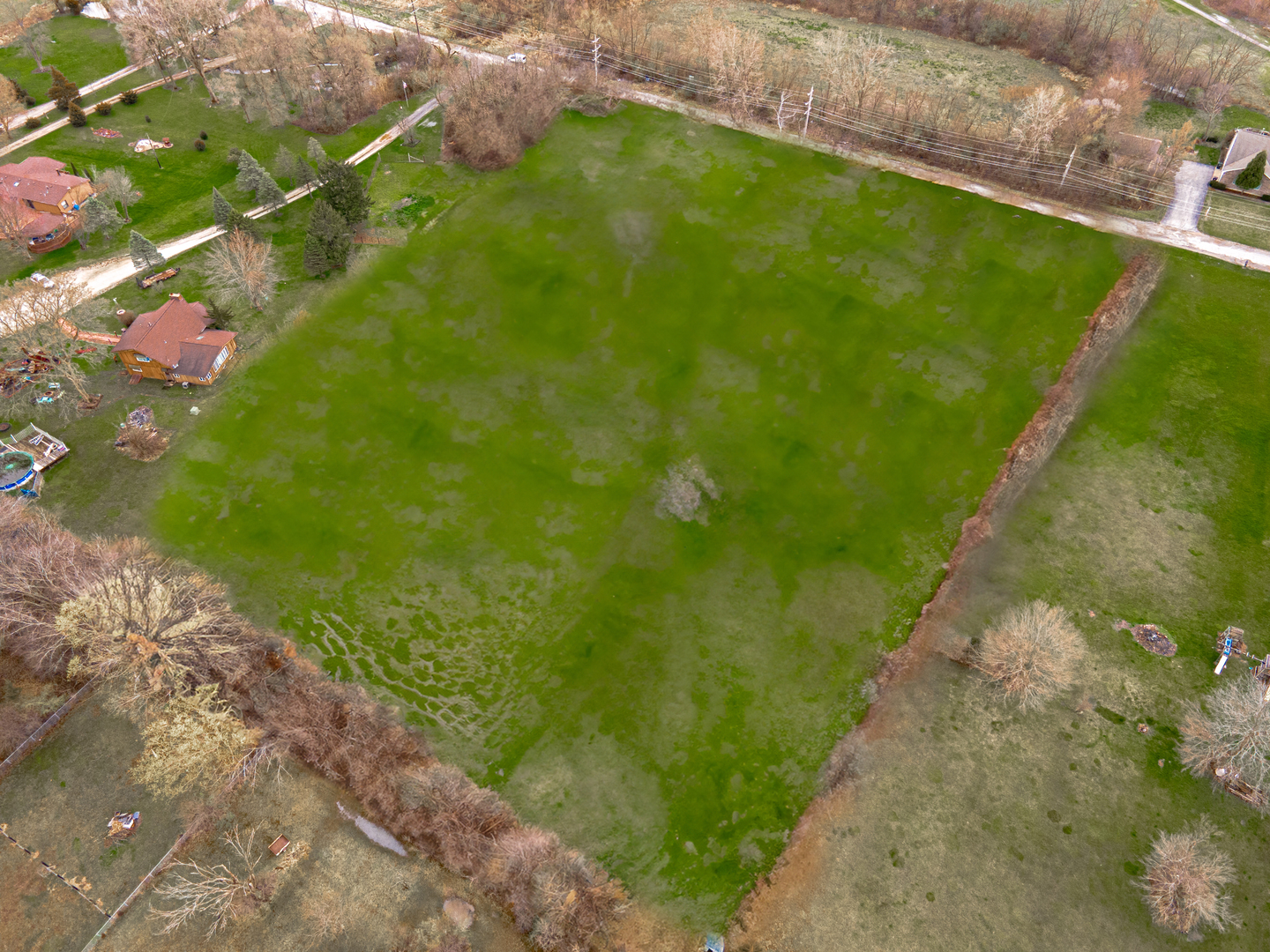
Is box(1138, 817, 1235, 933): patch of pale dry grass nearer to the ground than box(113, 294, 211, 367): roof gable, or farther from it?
nearer to the ground

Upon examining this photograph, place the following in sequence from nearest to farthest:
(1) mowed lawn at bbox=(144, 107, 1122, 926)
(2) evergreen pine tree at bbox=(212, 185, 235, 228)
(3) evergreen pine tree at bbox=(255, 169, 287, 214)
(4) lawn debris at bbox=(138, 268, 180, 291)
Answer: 1. (1) mowed lawn at bbox=(144, 107, 1122, 926)
2. (4) lawn debris at bbox=(138, 268, 180, 291)
3. (2) evergreen pine tree at bbox=(212, 185, 235, 228)
4. (3) evergreen pine tree at bbox=(255, 169, 287, 214)

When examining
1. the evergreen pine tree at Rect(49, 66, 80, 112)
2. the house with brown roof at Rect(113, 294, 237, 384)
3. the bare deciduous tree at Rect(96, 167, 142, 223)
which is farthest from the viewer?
the evergreen pine tree at Rect(49, 66, 80, 112)

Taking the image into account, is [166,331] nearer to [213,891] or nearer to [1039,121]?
[213,891]

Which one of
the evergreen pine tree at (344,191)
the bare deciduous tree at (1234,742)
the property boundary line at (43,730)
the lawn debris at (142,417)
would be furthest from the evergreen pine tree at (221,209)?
the bare deciduous tree at (1234,742)

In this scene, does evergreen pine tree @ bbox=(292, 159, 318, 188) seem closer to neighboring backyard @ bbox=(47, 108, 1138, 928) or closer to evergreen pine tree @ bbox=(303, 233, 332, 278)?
evergreen pine tree @ bbox=(303, 233, 332, 278)

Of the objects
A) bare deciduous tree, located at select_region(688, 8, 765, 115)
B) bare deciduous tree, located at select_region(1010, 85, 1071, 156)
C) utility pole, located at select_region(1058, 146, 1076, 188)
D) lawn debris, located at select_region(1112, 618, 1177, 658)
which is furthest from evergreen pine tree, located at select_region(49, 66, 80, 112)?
lawn debris, located at select_region(1112, 618, 1177, 658)

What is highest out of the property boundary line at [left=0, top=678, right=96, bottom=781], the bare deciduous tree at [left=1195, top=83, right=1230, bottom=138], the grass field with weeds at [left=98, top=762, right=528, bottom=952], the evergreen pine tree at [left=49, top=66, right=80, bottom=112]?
the bare deciduous tree at [left=1195, top=83, right=1230, bottom=138]
